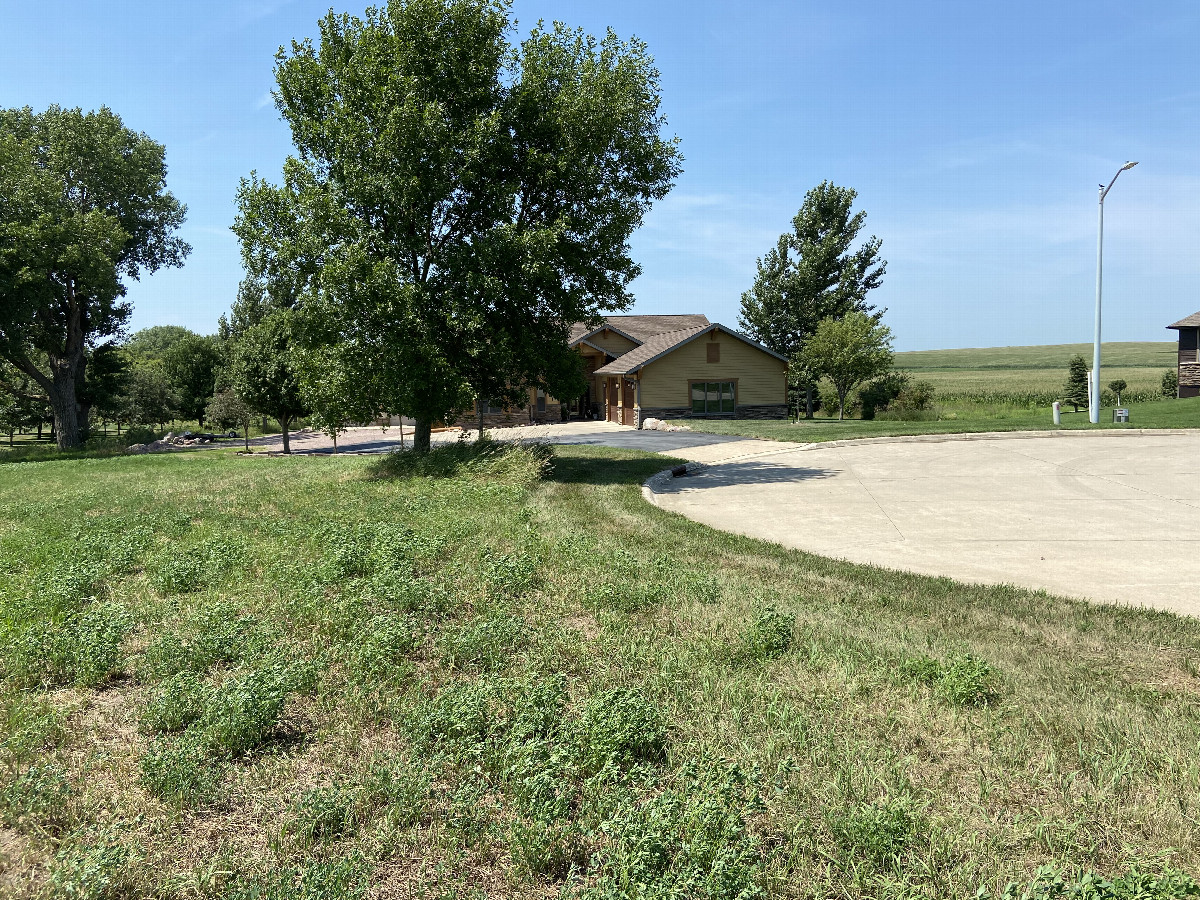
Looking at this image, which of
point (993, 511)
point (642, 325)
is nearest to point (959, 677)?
point (993, 511)

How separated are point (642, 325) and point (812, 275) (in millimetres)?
12281

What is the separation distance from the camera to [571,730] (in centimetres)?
455

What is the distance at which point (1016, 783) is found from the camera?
4062 millimetres

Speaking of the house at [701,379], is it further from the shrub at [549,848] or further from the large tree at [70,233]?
the shrub at [549,848]

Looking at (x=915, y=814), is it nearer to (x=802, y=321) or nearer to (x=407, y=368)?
(x=407, y=368)

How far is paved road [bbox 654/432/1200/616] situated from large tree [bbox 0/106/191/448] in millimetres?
31662

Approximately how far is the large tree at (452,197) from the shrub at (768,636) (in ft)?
→ 36.0

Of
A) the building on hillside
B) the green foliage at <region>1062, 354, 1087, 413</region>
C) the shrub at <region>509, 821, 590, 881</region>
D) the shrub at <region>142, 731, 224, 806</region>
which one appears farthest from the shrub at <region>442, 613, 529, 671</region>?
the green foliage at <region>1062, 354, 1087, 413</region>

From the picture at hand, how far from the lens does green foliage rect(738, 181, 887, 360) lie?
5031cm

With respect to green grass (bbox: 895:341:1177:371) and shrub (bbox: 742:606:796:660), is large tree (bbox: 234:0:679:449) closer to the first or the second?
shrub (bbox: 742:606:796:660)

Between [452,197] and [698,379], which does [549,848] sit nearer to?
[452,197]

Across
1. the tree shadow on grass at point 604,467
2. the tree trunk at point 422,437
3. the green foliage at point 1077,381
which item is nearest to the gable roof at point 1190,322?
the green foliage at point 1077,381

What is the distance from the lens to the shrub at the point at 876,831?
3.46 meters

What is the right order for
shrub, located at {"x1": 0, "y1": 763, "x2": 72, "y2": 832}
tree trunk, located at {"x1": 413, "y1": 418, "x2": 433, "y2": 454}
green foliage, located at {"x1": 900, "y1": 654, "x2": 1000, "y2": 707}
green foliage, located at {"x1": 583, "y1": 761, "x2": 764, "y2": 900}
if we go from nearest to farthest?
green foliage, located at {"x1": 583, "y1": 761, "x2": 764, "y2": 900}, shrub, located at {"x1": 0, "y1": 763, "x2": 72, "y2": 832}, green foliage, located at {"x1": 900, "y1": 654, "x2": 1000, "y2": 707}, tree trunk, located at {"x1": 413, "y1": 418, "x2": 433, "y2": 454}
